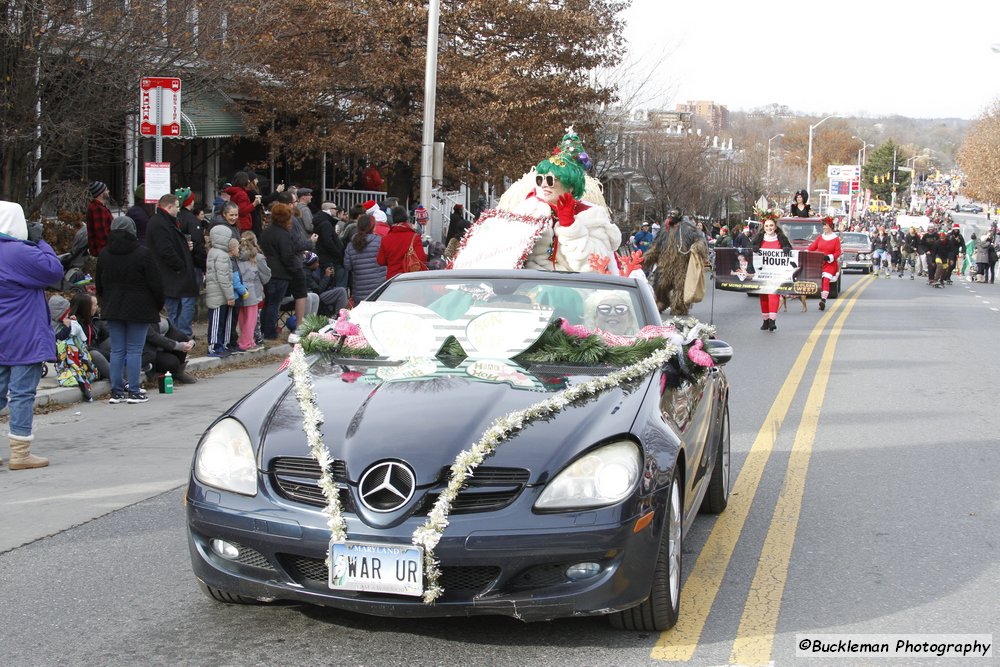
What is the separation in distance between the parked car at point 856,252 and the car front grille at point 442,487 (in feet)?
135

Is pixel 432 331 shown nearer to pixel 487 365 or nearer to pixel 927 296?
pixel 487 365

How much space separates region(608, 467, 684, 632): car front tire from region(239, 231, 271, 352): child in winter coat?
940 centimetres

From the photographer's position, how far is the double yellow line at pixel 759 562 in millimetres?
4566

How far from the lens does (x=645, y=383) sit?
200 inches

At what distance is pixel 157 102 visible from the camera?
1284 centimetres

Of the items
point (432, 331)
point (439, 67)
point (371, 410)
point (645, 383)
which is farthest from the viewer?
point (439, 67)

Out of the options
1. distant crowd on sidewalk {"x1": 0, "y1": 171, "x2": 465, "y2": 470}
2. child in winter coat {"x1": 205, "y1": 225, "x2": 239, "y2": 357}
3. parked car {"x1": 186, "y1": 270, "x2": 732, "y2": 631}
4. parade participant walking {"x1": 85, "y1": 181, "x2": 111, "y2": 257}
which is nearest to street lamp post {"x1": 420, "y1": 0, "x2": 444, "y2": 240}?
distant crowd on sidewalk {"x1": 0, "y1": 171, "x2": 465, "y2": 470}

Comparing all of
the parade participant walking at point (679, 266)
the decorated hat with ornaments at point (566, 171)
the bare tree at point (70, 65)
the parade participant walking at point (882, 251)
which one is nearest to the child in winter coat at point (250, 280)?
the bare tree at point (70, 65)

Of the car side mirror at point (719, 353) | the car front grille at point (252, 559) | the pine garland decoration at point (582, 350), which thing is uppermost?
the pine garland decoration at point (582, 350)

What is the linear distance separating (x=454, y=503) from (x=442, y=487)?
0.07 m

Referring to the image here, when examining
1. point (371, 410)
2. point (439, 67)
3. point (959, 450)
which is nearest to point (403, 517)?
point (371, 410)

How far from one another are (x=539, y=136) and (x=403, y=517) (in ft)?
76.0

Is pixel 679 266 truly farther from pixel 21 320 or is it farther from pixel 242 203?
pixel 21 320

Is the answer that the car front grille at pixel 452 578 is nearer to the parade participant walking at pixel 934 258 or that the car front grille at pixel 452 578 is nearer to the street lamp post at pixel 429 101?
the street lamp post at pixel 429 101
